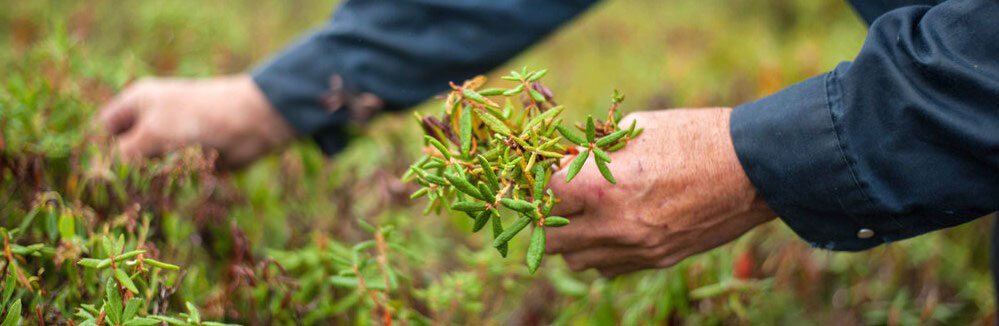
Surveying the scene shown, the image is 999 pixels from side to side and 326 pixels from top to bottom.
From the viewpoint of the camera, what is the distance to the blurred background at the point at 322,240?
1.42 meters

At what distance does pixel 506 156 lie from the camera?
1.01 meters

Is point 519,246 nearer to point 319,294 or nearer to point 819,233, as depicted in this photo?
point 319,294

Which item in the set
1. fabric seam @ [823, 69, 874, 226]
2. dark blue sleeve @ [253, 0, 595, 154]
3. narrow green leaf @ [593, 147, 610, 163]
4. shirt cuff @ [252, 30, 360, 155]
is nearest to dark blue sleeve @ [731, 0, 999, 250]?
fabric seam @ [823, 69, 874, 226]

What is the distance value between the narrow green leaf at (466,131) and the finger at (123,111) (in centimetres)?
114

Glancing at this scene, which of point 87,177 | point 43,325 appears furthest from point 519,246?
point 43,325

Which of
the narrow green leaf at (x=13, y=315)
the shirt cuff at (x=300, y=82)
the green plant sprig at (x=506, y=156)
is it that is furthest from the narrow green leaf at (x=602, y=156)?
the shirt cuff at (x=300, y=82)

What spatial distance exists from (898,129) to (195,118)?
4.92 feet

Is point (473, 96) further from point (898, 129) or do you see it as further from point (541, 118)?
point (898, 129)

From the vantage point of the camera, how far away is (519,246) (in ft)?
6.07

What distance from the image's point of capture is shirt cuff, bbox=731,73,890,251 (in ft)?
3.57

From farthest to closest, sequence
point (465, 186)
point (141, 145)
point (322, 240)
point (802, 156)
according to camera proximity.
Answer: point (141, 145)
point (322, 240)
point (802, 156)
point (465, 186)

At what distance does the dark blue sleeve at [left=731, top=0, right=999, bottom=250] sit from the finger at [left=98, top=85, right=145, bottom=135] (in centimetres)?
145

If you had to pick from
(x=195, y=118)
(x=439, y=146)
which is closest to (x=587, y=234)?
(x=439, y=146)

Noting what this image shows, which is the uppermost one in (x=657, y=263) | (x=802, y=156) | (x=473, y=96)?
(x=473, y=96)
